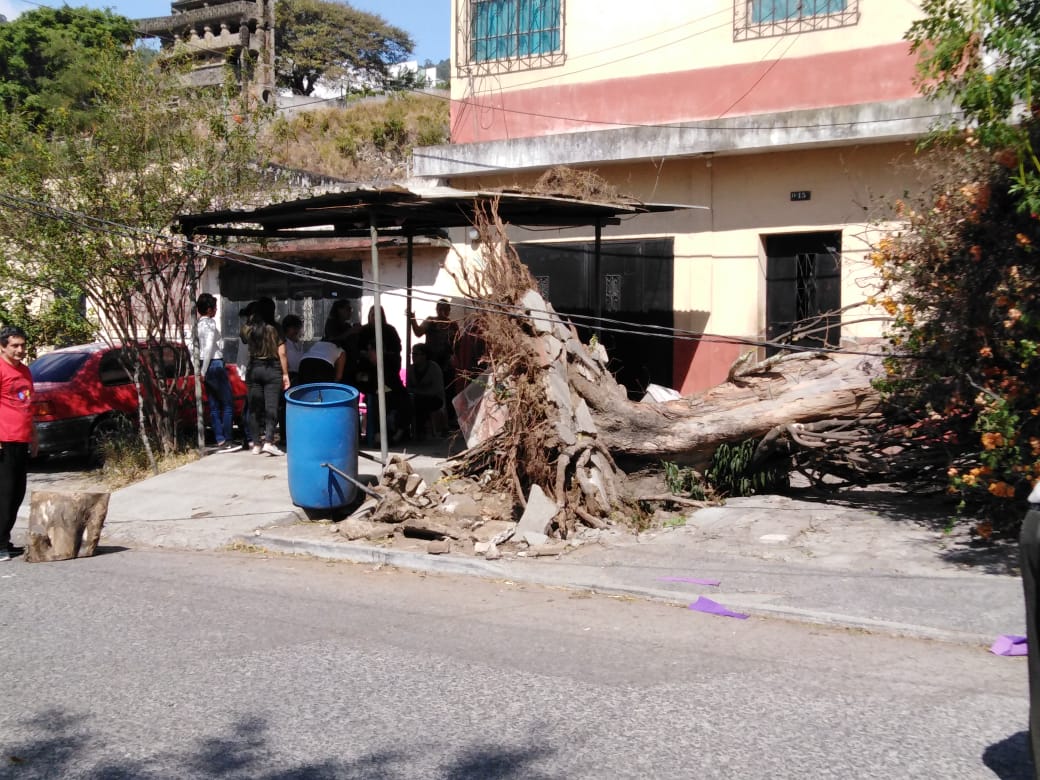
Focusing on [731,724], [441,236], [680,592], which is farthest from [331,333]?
[731,724]

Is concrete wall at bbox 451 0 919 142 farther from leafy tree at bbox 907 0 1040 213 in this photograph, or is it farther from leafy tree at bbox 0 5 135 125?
leafy tree at bbox 0 5 135 125

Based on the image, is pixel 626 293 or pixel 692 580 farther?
pixel 626 293

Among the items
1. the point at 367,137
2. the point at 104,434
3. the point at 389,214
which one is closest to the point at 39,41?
the point at 367,137

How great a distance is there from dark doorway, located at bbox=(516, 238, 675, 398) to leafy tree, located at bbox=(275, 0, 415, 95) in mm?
32761

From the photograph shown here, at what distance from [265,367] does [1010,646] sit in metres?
8.65

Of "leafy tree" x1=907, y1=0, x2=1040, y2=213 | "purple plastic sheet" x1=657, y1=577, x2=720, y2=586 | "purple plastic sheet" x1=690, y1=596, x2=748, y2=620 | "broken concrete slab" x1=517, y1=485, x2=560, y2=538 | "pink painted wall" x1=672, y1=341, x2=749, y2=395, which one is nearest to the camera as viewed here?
"leafy tree" x1=907, y1=0, x2=1040, y2=213

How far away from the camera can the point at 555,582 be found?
7.97 meters

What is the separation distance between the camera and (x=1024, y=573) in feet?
13.4

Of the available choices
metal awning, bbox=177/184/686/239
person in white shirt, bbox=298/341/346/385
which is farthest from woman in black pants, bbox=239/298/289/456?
metal awning, bbox=177/184/686/239

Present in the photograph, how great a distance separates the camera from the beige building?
13266 mm

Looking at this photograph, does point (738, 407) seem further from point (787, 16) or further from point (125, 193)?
point (125, 193)

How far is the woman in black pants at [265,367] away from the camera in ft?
39.6

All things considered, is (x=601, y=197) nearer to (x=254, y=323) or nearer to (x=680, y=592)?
(x=254, y=323)

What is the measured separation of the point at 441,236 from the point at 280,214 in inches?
138
